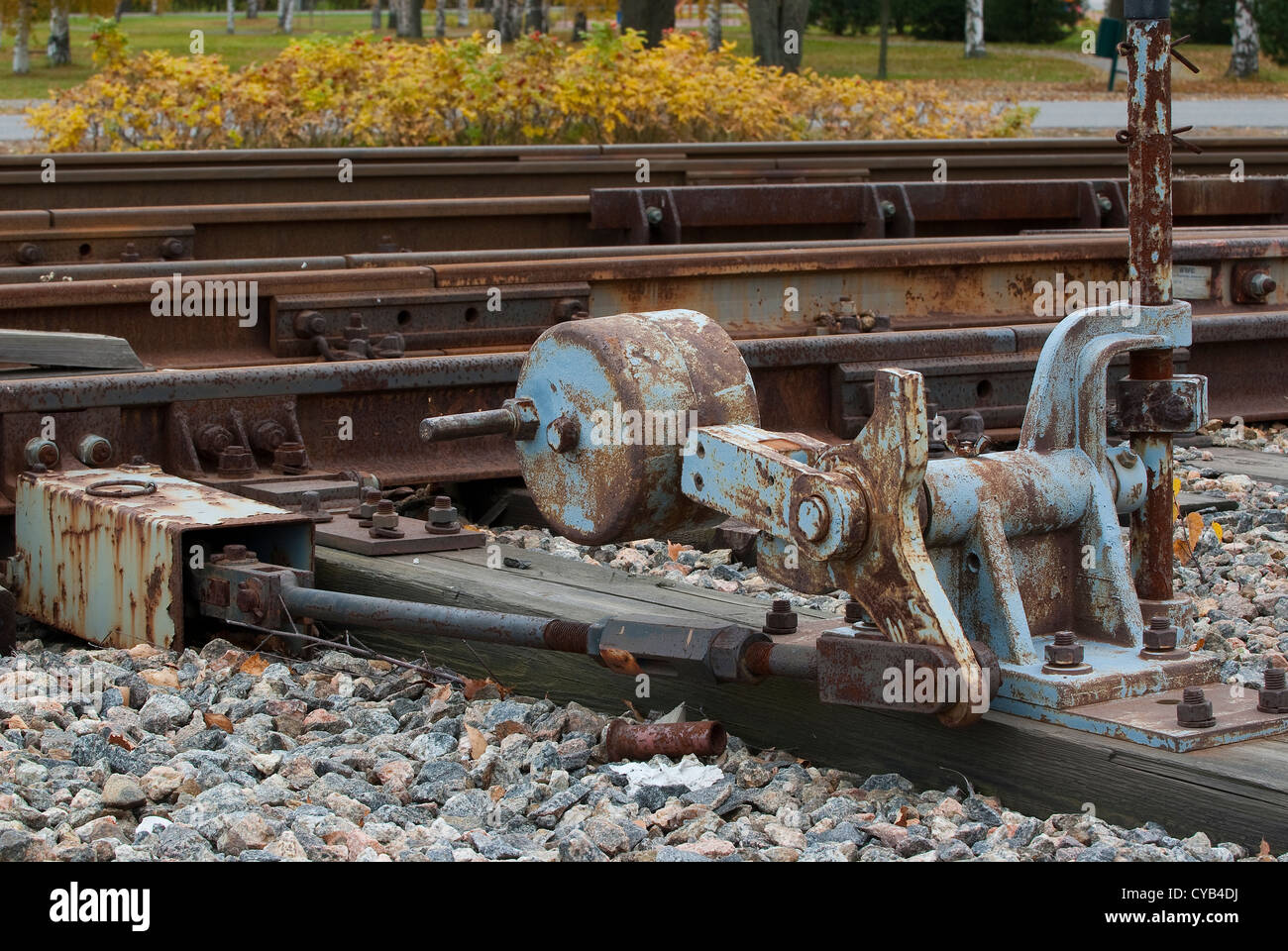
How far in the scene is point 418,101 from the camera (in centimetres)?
1617

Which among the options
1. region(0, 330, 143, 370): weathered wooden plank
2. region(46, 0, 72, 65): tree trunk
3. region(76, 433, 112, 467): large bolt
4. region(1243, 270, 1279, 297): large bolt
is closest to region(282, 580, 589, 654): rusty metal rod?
region(76, 433, 112, 467): large bolt

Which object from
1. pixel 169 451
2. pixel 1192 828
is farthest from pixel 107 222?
pixel 1192 828

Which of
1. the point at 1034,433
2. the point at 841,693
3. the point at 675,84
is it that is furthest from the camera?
the point at 675,84

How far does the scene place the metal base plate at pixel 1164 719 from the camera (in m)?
3.14

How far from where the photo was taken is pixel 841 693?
130 inches

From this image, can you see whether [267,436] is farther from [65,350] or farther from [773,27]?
[773,27]

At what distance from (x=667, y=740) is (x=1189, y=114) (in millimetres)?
29050

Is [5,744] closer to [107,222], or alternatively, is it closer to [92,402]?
[92,402]

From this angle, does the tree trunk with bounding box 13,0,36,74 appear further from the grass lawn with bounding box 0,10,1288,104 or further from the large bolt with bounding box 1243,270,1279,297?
the large bolt with bounding box 1243,270,1279,297

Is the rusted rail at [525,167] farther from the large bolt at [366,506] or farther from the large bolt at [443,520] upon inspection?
the large bolt at [443,520]

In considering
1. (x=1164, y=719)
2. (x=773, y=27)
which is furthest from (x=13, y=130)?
(x=1164, y=719)

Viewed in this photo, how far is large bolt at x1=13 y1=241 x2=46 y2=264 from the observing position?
26.0ft

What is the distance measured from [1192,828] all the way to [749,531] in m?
2.45

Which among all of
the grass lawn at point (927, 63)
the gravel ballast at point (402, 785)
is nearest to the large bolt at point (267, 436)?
the gravel ballast at point (402, 785)
